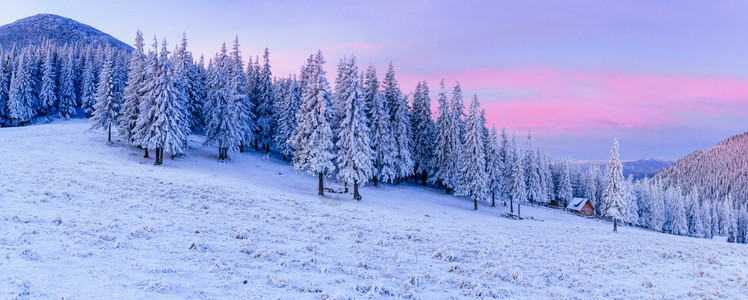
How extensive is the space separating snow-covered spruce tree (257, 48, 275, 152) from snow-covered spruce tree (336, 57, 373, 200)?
28386mm

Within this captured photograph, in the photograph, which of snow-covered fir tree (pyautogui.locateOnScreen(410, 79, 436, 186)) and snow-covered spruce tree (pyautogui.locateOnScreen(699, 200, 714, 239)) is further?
snow-covered spruce tree (pyautogui.locateOnScreen(699, 200, 714, 239))

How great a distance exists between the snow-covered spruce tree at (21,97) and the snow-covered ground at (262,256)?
221ft

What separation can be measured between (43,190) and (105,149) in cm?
2956

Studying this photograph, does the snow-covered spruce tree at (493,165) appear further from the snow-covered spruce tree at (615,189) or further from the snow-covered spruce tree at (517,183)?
the snow-covered spruce tree at (615,189)

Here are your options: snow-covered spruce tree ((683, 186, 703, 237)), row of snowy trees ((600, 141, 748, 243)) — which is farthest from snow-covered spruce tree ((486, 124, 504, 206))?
snow-covered spruce tree ((683, 186, 703, 237))

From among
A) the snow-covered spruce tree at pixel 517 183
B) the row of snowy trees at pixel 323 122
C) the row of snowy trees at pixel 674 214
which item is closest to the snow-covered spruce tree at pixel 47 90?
the row of snowy trees at pixel 323 122

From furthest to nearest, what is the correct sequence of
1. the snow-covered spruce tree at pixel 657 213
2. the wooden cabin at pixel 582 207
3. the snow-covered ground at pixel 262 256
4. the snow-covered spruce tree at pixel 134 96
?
the snow-covered spruce tree at pixel 657 213
the wooden cabin at pixel 582 207
the snow-covered spruce tree at pixel 134 96
the snow-covered ground at pixel 262 256

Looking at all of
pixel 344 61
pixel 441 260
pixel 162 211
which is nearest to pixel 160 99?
pixel 344 61

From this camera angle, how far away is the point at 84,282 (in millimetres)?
8273

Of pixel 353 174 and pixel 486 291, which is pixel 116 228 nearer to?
pixel 486 291

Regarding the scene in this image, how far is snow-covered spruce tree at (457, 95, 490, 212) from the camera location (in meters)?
45.2

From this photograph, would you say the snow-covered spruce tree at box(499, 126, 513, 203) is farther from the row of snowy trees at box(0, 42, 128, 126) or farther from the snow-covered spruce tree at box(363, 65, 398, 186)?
the row of snowy trees at box(0, 42, 128, 126)

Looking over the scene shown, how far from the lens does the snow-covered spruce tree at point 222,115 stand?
46.9 m

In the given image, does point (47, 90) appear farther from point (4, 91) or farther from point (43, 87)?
point (4, 91)
